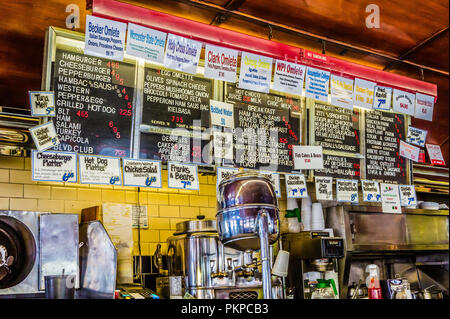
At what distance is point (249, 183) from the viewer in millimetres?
2141

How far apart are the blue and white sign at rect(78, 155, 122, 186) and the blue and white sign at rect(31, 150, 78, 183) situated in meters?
0.06

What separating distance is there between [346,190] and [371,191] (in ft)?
0.99

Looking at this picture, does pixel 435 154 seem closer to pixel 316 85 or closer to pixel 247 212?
pixel 316 85

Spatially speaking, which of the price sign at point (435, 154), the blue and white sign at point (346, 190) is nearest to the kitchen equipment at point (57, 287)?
the blue and white sign at point (346, 190)

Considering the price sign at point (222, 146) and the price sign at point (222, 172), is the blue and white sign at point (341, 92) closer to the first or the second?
the price sign at point (222, 146)

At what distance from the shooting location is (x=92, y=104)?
3.33m

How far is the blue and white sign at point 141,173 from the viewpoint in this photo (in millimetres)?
3309

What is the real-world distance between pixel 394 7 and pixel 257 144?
160 centimetres

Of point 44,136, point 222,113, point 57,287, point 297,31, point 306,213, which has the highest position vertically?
point 297,31

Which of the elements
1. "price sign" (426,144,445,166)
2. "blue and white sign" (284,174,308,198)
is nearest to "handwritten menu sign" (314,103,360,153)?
"blue and white sign" (284,174,308,198)

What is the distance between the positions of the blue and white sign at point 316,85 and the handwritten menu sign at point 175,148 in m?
1.06

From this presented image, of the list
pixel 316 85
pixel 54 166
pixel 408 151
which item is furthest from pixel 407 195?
pixel 54 166
